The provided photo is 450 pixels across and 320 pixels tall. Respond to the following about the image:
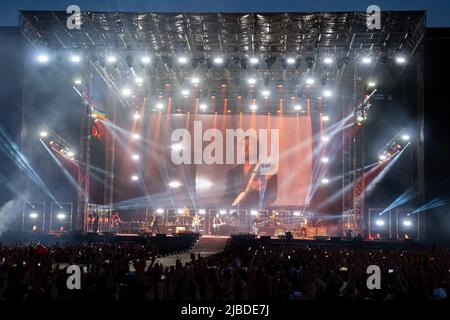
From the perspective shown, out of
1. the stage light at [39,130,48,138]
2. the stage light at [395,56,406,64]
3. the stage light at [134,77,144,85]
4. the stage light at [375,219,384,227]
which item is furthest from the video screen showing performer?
the stage light at [39,130,48,138]

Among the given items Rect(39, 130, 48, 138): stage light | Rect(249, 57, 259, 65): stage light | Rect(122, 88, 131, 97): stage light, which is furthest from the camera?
Rect(122, 88, 131, 97): stage light

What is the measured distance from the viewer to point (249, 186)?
31031 millimetres

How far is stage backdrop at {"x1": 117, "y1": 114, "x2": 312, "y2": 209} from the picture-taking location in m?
31.0

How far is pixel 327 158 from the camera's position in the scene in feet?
104

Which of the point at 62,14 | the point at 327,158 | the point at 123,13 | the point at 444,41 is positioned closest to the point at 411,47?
the point at 444,41

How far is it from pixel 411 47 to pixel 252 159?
1077cm

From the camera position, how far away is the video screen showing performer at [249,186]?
3091 cm

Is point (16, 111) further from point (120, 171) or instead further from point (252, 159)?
point (252, 159)

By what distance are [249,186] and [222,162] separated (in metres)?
2.01

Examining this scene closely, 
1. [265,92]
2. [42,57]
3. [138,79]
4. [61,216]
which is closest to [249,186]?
[265,92]

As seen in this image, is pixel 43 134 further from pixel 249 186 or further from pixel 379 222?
pixel 379 222

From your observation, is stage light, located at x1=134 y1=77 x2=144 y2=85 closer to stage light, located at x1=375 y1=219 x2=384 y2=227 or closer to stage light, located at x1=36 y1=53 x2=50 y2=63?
stage light, located at x1=36 y1=53 x2=50 y2=63
